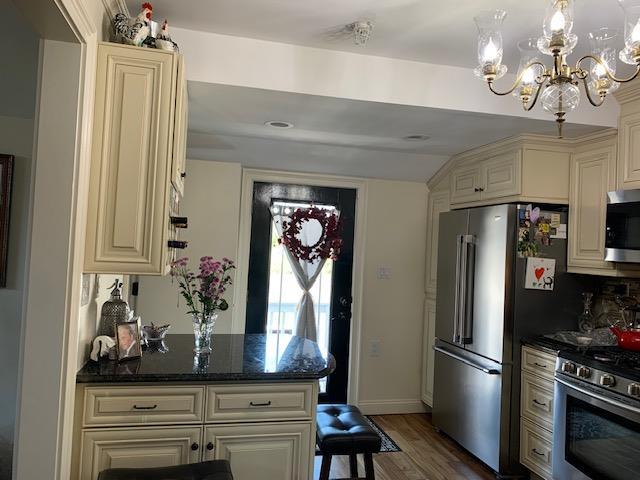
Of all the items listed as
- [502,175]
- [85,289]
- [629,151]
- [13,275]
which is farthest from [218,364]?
[629,151]

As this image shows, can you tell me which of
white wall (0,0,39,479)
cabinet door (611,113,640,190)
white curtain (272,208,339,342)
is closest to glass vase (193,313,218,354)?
white wall (0,0,39,479)

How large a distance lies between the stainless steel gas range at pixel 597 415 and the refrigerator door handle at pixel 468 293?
2.33 feet

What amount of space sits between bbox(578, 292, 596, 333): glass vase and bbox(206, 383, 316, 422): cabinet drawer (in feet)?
6.48

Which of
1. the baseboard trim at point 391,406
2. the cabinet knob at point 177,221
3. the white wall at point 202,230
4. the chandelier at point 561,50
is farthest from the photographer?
the baseboard trim at point 391,406

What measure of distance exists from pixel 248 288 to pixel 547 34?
3.11 metres

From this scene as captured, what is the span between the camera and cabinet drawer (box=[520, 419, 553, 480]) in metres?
2.82

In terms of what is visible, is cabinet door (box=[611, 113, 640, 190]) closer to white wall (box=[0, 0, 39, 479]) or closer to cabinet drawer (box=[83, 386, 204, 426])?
cabinet drawer (box=[83, 386, 204, 426])

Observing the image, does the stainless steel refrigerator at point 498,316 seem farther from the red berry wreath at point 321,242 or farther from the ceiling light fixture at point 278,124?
the ceiling light fixture at point 278,124

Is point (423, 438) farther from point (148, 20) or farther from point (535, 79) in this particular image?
point (148, 20)

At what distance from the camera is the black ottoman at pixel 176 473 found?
1.70 metres

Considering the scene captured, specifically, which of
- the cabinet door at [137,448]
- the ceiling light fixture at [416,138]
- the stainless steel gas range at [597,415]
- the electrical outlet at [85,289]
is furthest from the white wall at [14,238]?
the stainless steel gas range at [597,415]

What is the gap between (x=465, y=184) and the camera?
3.71 m

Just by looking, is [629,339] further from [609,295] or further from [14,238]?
[14,238]

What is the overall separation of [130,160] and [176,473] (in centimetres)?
119
